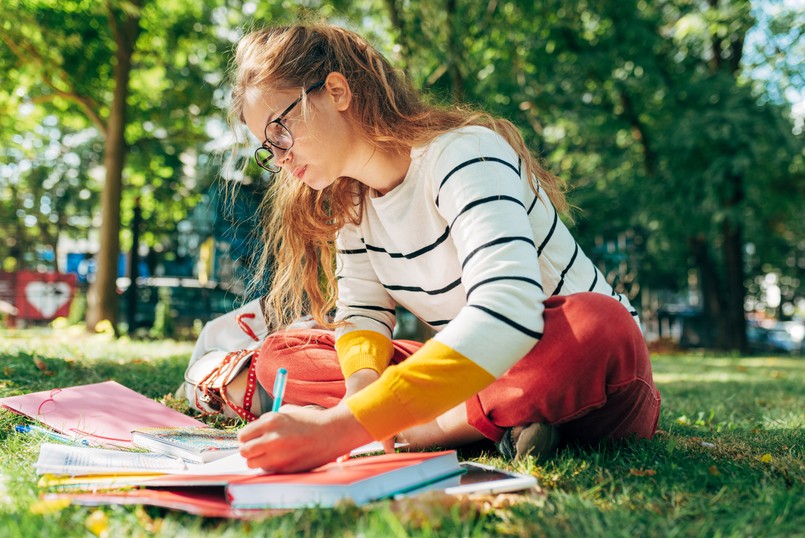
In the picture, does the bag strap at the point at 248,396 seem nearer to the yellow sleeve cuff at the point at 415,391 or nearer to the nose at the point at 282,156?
the nose at the point at 282,156

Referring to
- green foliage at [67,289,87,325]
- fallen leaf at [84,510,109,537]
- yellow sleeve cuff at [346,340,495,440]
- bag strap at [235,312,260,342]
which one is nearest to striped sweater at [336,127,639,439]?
yellow sleeve cuff at [346,340,495,440]

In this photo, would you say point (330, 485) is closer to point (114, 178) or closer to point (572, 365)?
point (572, 365)

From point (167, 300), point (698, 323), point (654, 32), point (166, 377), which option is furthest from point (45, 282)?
point (698, 323)

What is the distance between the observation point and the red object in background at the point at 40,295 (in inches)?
431

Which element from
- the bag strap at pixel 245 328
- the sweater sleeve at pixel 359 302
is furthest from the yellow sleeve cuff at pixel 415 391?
the bag strap at pixel 245 328

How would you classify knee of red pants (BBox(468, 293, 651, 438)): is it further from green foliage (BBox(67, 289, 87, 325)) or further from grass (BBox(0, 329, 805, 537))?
green foliage (BBox(67, 289, 87, 325))

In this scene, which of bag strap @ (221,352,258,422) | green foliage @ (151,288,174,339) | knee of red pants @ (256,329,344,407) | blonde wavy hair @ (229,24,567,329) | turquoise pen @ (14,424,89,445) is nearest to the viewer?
blonde wavy hair @ (229,24,567,329)

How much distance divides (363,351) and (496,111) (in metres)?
6.34

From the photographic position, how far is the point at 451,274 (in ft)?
6.23

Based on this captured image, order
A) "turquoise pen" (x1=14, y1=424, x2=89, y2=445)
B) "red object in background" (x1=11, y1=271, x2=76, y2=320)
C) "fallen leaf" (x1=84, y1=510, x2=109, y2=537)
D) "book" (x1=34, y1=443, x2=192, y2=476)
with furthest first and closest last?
"red object in background" (x1=11, y1=271, x2=76, y2=320)
"turquoise pen" (x1=14, y1=424, x2=89, y2=445)
"book" (x1=34, y1=443, x2=192, y2=476)
"fallen leaf" (x1=84, y1=510, x2=109, y2=537)

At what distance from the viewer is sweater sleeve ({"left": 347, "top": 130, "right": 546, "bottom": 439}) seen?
137cm

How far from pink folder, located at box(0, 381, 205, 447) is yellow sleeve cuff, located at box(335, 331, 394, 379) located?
69 centimetres

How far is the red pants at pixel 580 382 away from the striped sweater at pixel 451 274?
129 millimetres

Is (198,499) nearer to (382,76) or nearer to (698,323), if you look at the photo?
(382,76)
